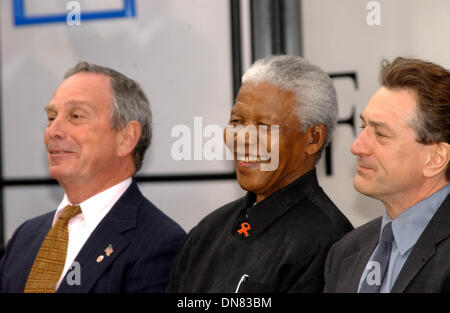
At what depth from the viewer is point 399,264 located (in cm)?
196

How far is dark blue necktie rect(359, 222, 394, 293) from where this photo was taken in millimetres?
1976

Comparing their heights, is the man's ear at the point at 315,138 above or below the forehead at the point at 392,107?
below

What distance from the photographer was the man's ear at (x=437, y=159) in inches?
78.8

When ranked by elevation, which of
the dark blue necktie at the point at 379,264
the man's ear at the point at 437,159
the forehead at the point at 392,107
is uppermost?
the forehead at the point at 392,107

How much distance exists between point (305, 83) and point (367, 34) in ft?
3.24

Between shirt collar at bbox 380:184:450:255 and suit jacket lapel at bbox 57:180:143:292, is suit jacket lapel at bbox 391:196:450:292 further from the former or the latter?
suit jacket lapel at bbox 57:180:143:292

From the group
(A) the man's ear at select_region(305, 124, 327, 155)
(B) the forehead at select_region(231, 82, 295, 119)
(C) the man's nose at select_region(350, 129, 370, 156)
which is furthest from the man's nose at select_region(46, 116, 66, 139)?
(C) the man's nose at select_region(350, 129, 370, 156)

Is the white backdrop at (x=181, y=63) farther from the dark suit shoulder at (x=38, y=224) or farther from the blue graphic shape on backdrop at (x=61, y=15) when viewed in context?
the dark suit shoulder at (x=38, y=224)

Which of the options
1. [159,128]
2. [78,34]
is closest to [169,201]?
[159,128]

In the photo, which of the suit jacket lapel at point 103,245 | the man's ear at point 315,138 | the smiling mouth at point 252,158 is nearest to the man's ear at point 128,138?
the suit jacket lapel at point 103,245

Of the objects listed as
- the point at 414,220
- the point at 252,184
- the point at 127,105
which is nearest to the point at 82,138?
the point at 127,105

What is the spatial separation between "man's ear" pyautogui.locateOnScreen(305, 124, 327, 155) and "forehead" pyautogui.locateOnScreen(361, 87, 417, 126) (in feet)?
0.86
